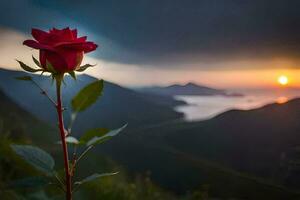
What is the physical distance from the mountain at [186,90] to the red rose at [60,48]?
715 mm

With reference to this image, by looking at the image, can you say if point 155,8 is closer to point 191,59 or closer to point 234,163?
point 191,59

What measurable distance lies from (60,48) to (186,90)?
0.75 m

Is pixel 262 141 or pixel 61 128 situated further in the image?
pixel 262 141

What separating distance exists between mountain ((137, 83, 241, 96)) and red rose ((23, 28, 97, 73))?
715mm

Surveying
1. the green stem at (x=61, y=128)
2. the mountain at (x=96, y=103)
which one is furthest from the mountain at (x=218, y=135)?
the green stem at (x=61, y=128)

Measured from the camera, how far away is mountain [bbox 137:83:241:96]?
108 cm

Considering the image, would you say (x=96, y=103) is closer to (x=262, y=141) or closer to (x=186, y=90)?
(x=186, y=90)

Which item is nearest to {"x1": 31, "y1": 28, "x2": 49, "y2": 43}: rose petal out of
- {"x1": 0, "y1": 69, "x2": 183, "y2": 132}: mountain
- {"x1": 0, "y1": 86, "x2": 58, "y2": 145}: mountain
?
{"x1": 0, "y1": 69, "x2": 183, "y2": 132}: mountain

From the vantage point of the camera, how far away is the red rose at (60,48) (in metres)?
0.36

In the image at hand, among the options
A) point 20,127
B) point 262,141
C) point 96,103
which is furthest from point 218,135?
point 20,127

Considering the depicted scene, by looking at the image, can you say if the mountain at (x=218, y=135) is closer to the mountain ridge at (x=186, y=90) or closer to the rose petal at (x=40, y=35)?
the mountain ridge at (x=186, y=90)

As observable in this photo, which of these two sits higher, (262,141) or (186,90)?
(186,90)

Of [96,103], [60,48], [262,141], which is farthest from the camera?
[262,141]

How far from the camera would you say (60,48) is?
1.17 feet
